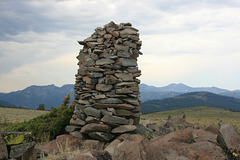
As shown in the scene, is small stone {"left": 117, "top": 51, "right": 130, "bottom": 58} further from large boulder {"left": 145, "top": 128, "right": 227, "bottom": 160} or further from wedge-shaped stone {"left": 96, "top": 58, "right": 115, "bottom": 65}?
large boulder {"left": 145, "top": 128, "right": 227, "bottom": 160}

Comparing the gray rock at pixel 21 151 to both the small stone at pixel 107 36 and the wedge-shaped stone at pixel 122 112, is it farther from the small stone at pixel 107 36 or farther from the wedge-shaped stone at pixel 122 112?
the small stone at pixel 107 36

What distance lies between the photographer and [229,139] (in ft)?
21.2

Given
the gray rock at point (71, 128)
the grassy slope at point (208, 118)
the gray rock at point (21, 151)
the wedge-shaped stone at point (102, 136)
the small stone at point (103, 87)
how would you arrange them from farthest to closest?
the grassy slope at point (208, 118), the gray rock at point (71, 128), the small stone at point (103, 87), the wedge-shaped stone at point (102, 136), the gray rock at point (21, 151)

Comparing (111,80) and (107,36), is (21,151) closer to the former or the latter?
(111,80)

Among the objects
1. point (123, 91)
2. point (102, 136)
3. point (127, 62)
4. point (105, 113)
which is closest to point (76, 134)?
point (102, 136)

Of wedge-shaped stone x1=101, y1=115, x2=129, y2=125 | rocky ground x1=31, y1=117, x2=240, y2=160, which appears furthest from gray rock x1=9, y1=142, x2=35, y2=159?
wedge-shaped stone x1=101, y1=115, x2=129, y2=125

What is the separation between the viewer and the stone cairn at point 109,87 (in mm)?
9766

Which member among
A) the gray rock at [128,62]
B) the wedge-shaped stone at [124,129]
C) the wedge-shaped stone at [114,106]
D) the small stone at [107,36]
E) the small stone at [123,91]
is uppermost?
the small stone at [107,36]

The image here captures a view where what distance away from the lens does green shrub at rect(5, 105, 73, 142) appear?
10570 mm

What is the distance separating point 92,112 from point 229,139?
19.9 ft

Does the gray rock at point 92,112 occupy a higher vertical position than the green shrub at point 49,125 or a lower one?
higher

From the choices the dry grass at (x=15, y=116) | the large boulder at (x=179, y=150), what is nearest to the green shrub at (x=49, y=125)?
the large boulder at (x=179, y=150)

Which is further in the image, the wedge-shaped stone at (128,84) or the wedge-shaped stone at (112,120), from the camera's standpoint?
the wedge-shaped stone at (128,84)

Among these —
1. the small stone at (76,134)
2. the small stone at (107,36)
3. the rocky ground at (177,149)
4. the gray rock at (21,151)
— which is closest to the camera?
the rocky ground at (177,149)
